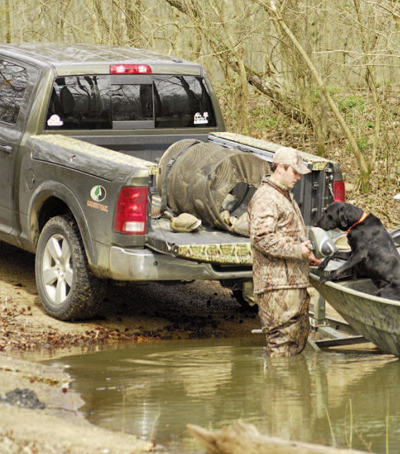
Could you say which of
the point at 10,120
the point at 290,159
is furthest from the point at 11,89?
the point at 290,159

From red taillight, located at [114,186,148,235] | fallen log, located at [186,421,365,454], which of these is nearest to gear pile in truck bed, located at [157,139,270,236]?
red taillight, located at [114,186,148,235]

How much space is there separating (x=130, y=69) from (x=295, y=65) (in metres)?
6.34

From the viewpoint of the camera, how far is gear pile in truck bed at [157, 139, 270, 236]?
762cm

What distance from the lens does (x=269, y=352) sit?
22.7 feet

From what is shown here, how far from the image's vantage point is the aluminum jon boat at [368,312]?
20.9 feet

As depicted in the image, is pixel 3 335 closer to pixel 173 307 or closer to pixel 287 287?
pixel 173 307

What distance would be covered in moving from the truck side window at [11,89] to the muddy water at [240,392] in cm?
264

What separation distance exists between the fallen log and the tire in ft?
11.8

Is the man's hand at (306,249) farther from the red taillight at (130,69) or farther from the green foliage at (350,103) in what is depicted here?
the green foliage at (350,103)

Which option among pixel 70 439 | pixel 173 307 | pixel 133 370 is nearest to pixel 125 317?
pixel 173 307

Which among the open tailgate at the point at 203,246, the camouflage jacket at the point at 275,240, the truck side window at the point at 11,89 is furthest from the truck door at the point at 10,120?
the camouflage jacket at the point at 275,240

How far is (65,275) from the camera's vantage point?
26.2ft

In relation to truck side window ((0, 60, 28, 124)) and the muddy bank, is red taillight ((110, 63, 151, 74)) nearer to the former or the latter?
truck side window ((0, 60, 28, 124))

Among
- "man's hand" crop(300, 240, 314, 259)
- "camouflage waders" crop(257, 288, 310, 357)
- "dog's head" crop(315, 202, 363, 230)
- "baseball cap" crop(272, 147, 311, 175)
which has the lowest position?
"camouflage waders" crop(257, 288, 310, 357)
